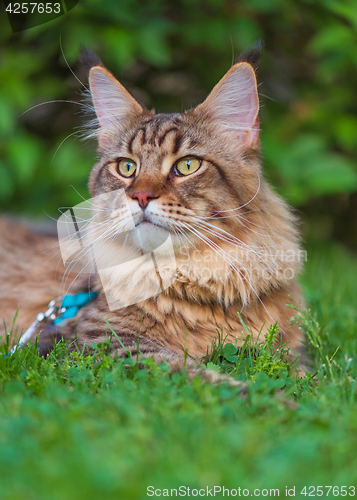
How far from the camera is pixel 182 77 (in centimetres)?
441

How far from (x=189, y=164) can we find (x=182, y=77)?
8.94ft

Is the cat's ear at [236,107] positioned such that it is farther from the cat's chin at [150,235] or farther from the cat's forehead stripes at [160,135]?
the cat's chin at [150,235]

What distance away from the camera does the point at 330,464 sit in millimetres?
1046

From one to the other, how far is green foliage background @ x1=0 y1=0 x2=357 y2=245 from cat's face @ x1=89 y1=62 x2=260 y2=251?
136cm

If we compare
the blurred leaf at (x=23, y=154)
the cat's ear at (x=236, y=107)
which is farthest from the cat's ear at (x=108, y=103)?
the blurred leaf at (x=23, y=154)

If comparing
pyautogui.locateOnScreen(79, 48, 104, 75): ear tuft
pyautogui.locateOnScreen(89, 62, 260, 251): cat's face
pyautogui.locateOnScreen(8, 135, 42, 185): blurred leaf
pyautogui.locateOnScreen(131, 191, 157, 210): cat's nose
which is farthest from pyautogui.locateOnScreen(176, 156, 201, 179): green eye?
pyautogui.locateOnScreen(8, 135, 42, 185): blurred leaf

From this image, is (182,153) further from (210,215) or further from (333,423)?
(333,423)

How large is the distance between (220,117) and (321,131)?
2336 mm

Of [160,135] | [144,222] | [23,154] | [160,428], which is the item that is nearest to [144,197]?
[144,222]

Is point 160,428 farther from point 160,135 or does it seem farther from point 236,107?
point 236,107

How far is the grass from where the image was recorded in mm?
927

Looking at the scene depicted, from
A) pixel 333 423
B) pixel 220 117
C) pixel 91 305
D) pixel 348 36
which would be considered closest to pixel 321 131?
pixel 348 36

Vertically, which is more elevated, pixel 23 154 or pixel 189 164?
pixel 23 154

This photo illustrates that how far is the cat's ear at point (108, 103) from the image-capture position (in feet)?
7.22
